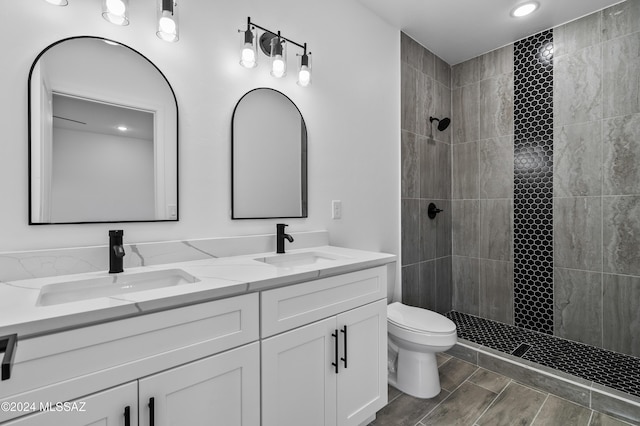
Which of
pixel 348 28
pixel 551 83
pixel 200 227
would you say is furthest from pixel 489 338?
pixel 348 28

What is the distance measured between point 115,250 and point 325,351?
908 mm

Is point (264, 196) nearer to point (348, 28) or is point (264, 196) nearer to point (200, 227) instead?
point (200, 227)

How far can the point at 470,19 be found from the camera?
230 centimetres

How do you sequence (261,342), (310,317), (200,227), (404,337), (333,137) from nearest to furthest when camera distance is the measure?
1. (261,342)
2. (310,317)
3. (200,227)
4. (404,337)
5. (333,137)

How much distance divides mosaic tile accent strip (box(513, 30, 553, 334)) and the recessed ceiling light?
386 millimetres

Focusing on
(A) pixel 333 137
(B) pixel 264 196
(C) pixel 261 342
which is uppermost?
(A) pixel 333 137

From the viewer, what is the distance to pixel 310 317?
124 cm

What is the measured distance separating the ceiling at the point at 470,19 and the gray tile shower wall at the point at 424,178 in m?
0.16

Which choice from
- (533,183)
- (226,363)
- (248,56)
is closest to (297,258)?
(226,363)

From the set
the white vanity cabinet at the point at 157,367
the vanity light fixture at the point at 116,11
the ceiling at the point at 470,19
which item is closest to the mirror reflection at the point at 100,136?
the vanity light fixture at the point at 116,11

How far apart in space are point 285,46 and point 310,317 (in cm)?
143

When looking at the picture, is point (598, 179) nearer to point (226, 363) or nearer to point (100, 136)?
point (226, 363)

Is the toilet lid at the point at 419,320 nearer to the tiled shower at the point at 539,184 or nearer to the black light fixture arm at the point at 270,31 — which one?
the tiled shower at the point at 539,184

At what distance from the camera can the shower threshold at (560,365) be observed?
1.69 metres
